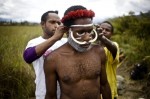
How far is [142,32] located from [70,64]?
811 cm

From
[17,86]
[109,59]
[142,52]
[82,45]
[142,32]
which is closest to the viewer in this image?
[82,45]

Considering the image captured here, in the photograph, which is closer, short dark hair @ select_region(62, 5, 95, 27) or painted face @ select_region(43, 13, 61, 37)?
short dark hair @ select_region(62, 5, 95, 27)

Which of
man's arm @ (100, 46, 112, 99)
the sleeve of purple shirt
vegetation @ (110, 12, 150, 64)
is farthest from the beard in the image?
vegetation @ (110, 12, 150, 64)

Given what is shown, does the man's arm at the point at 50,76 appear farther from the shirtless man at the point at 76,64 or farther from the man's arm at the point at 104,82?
the man's arm at the point at 104,82

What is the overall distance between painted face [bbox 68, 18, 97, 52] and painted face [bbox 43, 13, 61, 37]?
1.52 ft

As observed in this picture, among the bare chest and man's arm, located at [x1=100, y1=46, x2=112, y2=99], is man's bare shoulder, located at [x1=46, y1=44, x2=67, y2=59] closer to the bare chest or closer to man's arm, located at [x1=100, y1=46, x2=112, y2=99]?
the bare chest

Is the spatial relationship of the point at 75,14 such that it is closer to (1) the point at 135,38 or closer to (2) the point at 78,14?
(2) the point at 78,14

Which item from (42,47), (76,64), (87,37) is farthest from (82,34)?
(42,47)

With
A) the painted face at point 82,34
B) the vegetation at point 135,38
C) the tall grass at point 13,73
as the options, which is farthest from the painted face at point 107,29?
the vegetation at point 135,38

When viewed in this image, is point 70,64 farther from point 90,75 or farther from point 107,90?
point 107,90

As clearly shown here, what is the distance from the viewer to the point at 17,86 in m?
4.37

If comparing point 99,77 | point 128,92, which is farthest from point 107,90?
point 128,92

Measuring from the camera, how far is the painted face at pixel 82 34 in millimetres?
2139

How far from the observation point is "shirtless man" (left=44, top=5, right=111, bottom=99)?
2174mm
